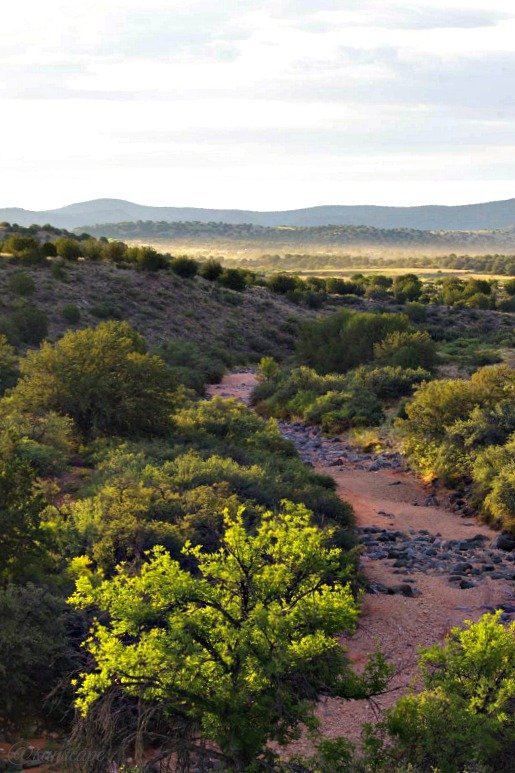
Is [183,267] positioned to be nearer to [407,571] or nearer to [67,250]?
[67,250]

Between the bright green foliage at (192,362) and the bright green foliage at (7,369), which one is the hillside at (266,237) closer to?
the bright green foliage at (192,362)

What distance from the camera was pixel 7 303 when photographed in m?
44.4

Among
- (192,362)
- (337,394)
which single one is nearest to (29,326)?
(192,362)

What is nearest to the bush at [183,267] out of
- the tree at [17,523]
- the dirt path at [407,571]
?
the dirt path at [407,571]

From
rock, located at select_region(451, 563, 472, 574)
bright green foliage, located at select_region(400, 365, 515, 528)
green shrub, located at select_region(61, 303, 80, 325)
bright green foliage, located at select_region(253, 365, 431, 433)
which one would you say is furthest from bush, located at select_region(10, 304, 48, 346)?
rock, located at select_region(451, 563, 472, 574)

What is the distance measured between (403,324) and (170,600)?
1390 inches

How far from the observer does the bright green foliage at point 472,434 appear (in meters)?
20.2

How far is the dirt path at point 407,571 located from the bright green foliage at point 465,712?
1.22m

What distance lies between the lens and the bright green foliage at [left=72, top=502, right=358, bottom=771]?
303 inches

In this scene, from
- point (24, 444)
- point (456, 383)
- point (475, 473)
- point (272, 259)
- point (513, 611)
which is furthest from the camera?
point (272, 259)

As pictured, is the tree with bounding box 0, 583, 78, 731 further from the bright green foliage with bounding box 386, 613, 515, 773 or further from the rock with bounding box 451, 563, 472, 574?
the rock with bounding box 451, 563, 472, 574

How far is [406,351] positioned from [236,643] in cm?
2969

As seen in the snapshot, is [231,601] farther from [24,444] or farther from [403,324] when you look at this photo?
[403,324]

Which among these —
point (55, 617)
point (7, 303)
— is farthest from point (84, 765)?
point (7, 303)
